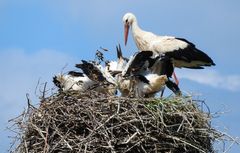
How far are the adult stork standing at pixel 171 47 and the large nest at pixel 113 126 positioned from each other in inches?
109

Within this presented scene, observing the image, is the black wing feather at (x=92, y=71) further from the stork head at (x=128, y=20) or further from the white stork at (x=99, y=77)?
the stork head at (x=128, y=20)

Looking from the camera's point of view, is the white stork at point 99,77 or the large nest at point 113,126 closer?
A: the large nest at point 113,126

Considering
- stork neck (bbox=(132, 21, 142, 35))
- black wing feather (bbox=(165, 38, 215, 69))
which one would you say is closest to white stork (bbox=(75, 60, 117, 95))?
stork neck (bbox=(132, 21, 142, 35))

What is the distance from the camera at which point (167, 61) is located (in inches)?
269

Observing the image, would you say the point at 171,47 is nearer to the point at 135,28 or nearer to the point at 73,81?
the point at 135,28

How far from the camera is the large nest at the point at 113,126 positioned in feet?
18.6

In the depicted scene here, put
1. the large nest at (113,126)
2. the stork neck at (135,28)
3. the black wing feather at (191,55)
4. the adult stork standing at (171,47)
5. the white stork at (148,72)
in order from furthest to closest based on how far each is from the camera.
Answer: the black wing feather at (191,55), the stork neck at (135,28), the adult stork standing at (171,47), the white stork at (148,72), the large nest at (113,126)

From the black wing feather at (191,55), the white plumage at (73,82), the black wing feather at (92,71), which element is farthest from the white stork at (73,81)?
the black wing feather at (191,55)

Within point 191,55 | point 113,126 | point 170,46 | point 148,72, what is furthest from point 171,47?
point 113,126

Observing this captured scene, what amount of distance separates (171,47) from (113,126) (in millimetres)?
3480

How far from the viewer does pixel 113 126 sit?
18.7 feet

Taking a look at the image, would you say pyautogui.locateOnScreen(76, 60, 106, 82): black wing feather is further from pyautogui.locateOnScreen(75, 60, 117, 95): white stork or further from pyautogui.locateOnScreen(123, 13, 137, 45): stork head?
pyautogui.locateOnScreen(123, 13, 137, 45): stork head

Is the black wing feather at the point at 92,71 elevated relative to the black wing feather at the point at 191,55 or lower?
lower

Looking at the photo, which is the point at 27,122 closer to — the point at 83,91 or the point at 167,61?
the point at 83,91
